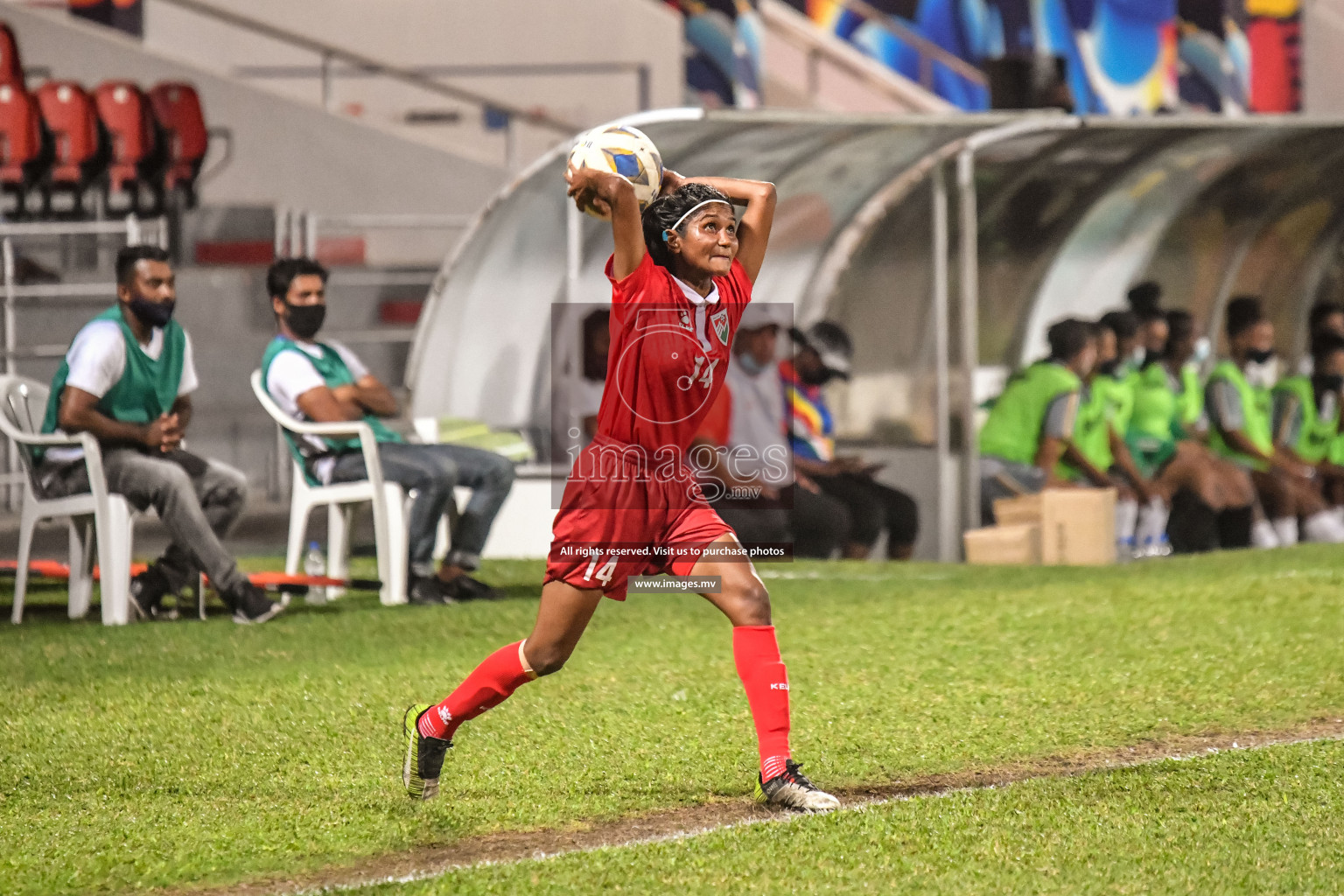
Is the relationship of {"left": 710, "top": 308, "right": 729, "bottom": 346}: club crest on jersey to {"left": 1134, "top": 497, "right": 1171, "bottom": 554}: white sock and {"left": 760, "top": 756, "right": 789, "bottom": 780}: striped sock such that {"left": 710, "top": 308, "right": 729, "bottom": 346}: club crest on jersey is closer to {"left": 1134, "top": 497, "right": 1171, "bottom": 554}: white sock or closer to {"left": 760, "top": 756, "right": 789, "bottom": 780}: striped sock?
{"left": 760, "top": 756, "right": 789, "bottom": 780}: striped sock

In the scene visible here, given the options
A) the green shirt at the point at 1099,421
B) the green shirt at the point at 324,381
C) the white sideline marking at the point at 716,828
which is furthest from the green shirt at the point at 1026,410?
the white sideline marking at the point at 716,828

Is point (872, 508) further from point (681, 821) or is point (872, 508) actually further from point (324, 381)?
point (681, 821)

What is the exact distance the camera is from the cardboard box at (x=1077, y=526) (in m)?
11.1

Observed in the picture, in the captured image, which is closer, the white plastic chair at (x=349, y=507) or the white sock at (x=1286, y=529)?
the white plastic chair at (x=349, y=507)

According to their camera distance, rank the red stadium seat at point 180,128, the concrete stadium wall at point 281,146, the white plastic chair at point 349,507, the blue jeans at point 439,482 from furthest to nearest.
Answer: the concrete stadium wall at point 281,146
the red stadium seat at point 180,128
the blue jeans at point 439,482
the white plastic chair at point 349,507

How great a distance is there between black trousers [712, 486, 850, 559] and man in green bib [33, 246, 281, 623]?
11.9 ft

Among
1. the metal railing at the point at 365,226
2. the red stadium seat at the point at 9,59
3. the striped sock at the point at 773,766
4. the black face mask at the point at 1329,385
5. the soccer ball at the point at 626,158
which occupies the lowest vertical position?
the striped sock at the point at 773,766

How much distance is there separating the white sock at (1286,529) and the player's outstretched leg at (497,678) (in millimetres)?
8854

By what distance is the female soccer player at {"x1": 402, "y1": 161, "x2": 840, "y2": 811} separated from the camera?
15.3ft

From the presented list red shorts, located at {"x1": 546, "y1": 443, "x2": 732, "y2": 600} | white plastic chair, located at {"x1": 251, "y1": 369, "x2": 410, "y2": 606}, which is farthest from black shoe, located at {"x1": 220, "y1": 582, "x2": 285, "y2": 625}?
red shorts, located at {"x1": 546, "y1": 443, "x2": 732, "y2": 600}

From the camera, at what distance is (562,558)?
472cm

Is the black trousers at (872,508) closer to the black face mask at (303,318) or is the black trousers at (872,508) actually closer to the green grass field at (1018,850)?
the black face mask at (303,318)

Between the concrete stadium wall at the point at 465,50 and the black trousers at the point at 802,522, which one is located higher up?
the concrete stadium wall at the point at 465,50

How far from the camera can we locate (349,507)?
966 cm
